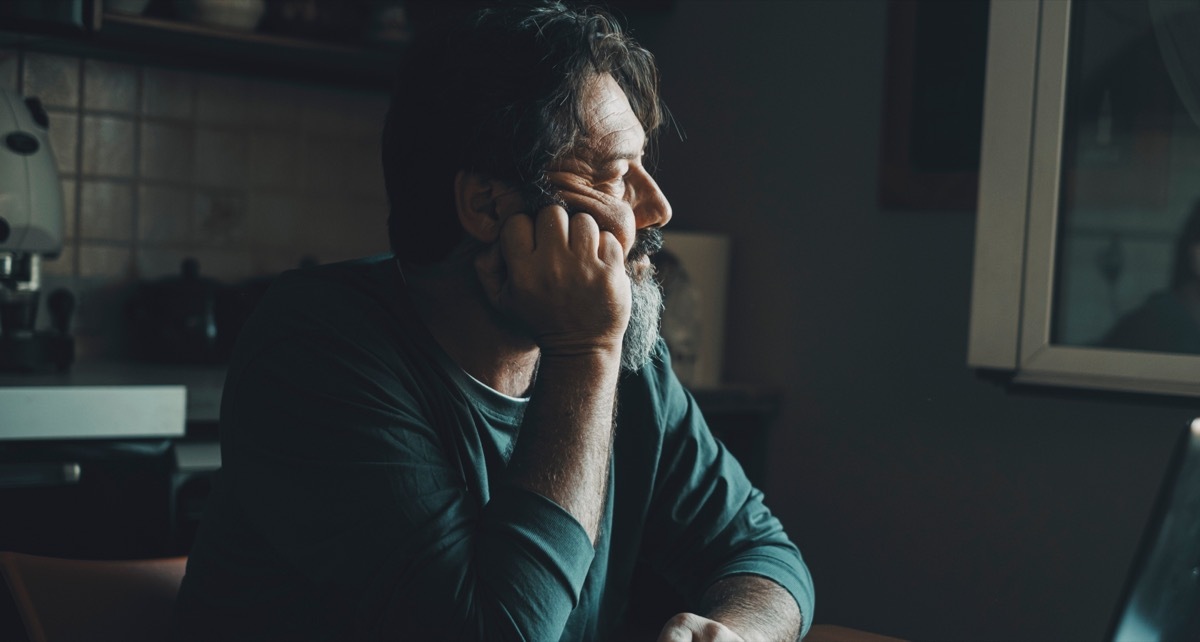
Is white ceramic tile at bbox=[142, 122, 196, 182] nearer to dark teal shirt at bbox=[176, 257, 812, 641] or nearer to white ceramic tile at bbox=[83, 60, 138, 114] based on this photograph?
white ceramic tile at bbox=[83, 60, 138, 114]

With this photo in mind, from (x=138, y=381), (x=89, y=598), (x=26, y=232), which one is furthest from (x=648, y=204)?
(x=26, y=232)

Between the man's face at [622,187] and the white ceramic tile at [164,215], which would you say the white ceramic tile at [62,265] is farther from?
the man's face at [622,187]

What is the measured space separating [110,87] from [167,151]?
183mm

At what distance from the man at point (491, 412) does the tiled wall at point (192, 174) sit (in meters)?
1.47

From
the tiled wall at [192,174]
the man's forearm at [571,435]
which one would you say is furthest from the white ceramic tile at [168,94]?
the man's forearm at [571,435]

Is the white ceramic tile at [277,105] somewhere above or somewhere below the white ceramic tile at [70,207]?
above

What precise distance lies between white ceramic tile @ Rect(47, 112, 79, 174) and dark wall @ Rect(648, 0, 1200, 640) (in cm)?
136

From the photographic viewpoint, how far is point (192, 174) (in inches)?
105

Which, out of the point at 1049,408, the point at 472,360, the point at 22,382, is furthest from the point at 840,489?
the point at 22,382

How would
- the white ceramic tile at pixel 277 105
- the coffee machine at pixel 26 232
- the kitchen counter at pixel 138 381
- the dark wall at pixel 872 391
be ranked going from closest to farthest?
1. the dark wall at pixel 872 391
2. the kitchen counter at pixel 138 381
3. the coffee machine at pixel 26 232
4. the white ceramic tile at pixel 277 105

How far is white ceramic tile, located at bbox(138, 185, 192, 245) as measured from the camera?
103 inches

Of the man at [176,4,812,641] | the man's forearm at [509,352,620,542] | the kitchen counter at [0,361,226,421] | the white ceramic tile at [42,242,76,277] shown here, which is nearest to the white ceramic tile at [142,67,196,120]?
the white ceramic tile at [42,242,76,277]

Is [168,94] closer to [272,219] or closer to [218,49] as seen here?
[218,49]

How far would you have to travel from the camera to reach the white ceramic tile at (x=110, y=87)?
2523 mm
